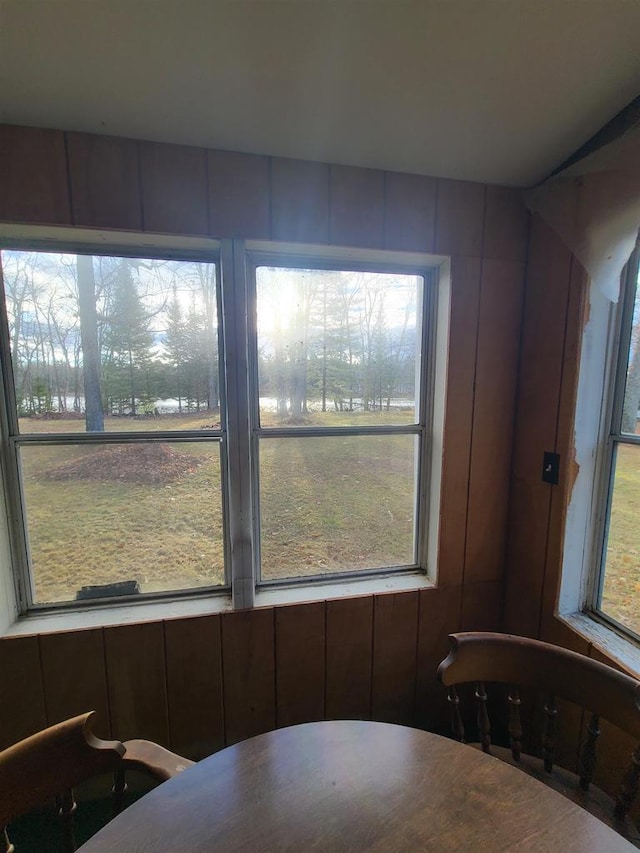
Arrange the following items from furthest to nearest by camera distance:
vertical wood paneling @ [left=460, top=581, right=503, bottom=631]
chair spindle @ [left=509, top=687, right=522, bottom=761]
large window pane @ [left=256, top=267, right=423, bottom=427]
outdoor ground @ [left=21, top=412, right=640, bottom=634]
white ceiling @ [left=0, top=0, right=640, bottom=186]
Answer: vertical wood paneling @ [left=460, top=581, right=503, bottom=631], large window pane @ [left=256, top=267, right=423, bottom=427], outdoor ground @ [left=21, top=412, right=640, bottom=634], chair spindle @ [left=509, top=687, right=522, bottom=761], white ceiling @ [left=0, top=0, right=640, bottom=186]

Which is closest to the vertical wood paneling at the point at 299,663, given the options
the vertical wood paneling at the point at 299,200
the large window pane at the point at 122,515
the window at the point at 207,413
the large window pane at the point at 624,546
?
the window at the point at 207,413

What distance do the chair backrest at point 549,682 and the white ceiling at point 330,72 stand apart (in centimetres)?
145

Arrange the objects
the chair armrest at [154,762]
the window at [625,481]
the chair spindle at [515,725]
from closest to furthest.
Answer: the chair armrest at [154,762], the chair spindle at [515,725], the window at [625,481]

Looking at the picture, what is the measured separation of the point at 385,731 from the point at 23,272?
1659mm

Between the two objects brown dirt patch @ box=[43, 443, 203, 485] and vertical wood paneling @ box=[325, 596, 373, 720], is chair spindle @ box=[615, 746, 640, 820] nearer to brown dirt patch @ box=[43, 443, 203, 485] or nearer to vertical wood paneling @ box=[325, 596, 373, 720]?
vertical wood paneling @ box=[325, 596, 373, 720]

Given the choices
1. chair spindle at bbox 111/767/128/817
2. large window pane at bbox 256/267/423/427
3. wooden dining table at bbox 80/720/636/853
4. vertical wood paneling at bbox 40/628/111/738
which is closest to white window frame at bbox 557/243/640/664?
large window pane at bbox 256/267/423/427

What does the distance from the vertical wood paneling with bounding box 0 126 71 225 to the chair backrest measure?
5.36ft

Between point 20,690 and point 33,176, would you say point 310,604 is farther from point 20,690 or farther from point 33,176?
point 33,176

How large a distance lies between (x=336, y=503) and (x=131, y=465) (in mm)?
769

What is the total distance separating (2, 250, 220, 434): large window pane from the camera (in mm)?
1252

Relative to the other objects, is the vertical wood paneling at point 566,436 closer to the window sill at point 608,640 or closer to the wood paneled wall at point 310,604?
the window sill at point 608,640

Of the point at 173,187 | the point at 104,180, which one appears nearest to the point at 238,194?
the point at 173,187

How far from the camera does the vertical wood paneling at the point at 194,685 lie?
1.30 m

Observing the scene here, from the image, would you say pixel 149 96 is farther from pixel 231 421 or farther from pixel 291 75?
pixel 231 421
